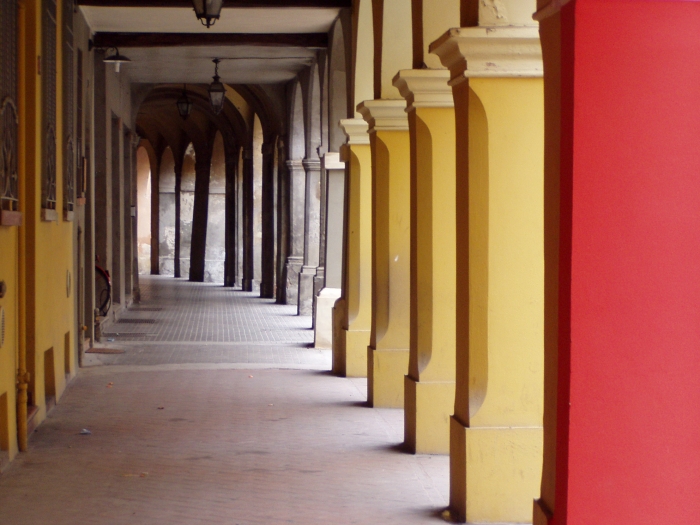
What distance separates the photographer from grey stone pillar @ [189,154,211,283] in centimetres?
3275

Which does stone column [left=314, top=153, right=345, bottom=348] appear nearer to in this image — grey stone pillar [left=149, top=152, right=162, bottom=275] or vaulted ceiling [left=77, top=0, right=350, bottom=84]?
vaulted ceiling [left=77, top=0, right=350, bottom=84]

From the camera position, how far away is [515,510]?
6012mm

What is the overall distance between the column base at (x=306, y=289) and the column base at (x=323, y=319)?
4.58 meters

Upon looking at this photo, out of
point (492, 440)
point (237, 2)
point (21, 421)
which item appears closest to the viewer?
point (492, 440)

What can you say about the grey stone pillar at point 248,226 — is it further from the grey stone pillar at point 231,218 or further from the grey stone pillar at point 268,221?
the grey stone pillar at point 268,221

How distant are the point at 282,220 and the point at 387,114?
13.3 metres

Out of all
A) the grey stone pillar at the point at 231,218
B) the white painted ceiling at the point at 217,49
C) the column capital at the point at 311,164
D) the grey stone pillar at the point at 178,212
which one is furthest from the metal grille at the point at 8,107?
the grey stone pillar at the point at 178,212

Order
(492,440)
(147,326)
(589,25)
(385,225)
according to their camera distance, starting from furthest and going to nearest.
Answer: (147,326) → (385,225) → (492,440) → (589,25)

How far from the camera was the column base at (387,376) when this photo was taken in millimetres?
9633

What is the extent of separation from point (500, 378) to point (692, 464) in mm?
2114

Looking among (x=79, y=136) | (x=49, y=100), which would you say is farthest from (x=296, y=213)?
(x=49, y=100)

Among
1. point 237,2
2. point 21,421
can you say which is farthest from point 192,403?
point 237,2

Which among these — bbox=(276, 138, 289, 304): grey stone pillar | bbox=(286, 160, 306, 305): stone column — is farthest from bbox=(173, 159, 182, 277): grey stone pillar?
bbox=(286, 160, 306, 305): stone column

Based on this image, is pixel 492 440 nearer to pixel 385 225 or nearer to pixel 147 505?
pixel 147 505
